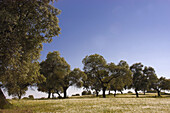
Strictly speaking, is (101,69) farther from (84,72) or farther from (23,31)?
(23,31)

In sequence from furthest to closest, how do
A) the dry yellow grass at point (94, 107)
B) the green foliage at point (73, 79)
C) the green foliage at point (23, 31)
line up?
the green foliage at point (73, 79) < the green foliage at point (23, 31) < the dry yellow grass at point (94, 107)

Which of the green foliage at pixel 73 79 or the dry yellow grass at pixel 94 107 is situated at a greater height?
the green foliage at pixel 73 79

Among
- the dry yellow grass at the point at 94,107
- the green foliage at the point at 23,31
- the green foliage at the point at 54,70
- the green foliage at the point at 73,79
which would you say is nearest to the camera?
the dry yellow grass at the point at 94,107

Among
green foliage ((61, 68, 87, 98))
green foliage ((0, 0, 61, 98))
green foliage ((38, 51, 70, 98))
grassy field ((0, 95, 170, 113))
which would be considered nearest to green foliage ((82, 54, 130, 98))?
green foliage ((61, 68, 87, 98))

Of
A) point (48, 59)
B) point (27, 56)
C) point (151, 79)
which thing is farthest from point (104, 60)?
point (27, 56)

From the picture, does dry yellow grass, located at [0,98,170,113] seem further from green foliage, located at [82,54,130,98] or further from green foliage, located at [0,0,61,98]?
green foliage, located at [82,54,130,98]

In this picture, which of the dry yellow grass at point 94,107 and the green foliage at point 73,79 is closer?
the dry yellow grass at point 94,107

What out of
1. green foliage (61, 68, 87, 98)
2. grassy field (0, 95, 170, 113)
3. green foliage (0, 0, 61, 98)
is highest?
green foliage (0, 0, 61, 98)

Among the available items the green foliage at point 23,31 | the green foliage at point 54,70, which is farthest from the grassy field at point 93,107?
the green foliage at point 54,70

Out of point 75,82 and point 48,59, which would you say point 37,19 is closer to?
point 48,59

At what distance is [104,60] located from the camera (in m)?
58.4

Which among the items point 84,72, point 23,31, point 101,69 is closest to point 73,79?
point 84,72

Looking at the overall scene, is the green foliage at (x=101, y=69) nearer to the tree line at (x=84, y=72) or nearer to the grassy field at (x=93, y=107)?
the tree line at (x=84, y=72)

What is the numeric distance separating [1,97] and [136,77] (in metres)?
67.7
